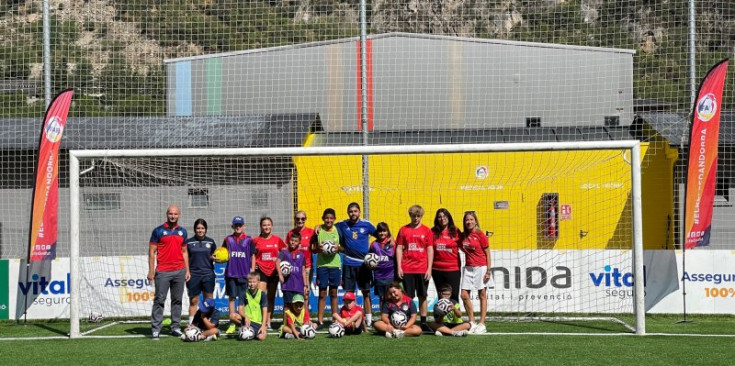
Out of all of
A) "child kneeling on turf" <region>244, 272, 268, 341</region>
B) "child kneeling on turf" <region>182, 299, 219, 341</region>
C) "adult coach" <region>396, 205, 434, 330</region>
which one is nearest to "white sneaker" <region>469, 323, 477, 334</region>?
"adult coach" <region>396, 205, 434, 330</region>

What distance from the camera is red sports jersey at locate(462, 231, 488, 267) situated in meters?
11.2

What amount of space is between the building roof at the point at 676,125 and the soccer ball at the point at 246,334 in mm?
7969

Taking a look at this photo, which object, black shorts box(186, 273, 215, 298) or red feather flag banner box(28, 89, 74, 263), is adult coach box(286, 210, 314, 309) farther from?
red feather flag banner box(28, 89, 74, 263)

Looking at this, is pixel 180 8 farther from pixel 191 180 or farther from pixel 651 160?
pixel 651 160

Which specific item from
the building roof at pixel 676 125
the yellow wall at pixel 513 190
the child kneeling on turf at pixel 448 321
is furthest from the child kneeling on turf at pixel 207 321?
the building roof at pixel 676 125

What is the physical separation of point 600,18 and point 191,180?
7773 millimetres

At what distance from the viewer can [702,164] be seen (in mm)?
12812

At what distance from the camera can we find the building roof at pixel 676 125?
595 inches

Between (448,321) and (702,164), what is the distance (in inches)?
188

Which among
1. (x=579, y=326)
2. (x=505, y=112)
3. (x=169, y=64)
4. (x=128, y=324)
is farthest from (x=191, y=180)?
(x=505, y=112)

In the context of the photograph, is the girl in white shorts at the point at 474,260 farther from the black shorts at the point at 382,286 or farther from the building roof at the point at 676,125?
the building roof at the point at 676,125

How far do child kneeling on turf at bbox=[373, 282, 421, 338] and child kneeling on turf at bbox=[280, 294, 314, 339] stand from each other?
90 centimetres

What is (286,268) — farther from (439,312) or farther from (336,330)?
(439,312)

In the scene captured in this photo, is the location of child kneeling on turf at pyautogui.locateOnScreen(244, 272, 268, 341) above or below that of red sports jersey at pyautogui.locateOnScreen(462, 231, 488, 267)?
below
